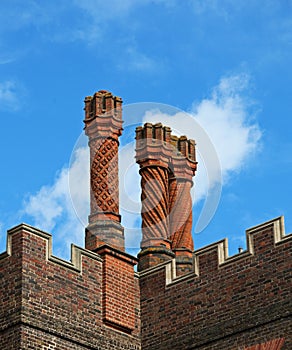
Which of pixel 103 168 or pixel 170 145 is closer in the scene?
pixel 103 168

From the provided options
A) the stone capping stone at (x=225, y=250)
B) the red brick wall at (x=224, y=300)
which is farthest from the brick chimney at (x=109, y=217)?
the stone capping stone at (x=225, y=250)

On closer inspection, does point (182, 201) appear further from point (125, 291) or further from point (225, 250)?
point (225, 250)

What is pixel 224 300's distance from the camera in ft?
75.4

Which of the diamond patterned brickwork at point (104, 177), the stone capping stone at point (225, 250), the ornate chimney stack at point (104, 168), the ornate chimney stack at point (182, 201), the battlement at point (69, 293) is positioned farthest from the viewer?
the ornate chimney stack at point (182, 201)

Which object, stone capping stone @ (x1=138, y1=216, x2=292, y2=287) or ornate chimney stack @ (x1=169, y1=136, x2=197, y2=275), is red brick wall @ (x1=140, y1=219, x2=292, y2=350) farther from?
ornate chimney stack @ (x1=169, y1=136, x2=197, y2=275)

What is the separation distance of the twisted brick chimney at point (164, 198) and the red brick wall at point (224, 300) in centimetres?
217

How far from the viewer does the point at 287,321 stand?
21.6m

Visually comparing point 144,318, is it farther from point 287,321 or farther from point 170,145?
point 170,145

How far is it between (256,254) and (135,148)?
21.2 ft

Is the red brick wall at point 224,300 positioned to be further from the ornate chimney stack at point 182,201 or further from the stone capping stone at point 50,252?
the ornate chimney stack at point 182,201

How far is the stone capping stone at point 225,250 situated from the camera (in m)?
22.6

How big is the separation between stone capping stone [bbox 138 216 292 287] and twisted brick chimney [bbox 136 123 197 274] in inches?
70.7

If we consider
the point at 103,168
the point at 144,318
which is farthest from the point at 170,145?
the point at 144,318

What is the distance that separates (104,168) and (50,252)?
3.71m
